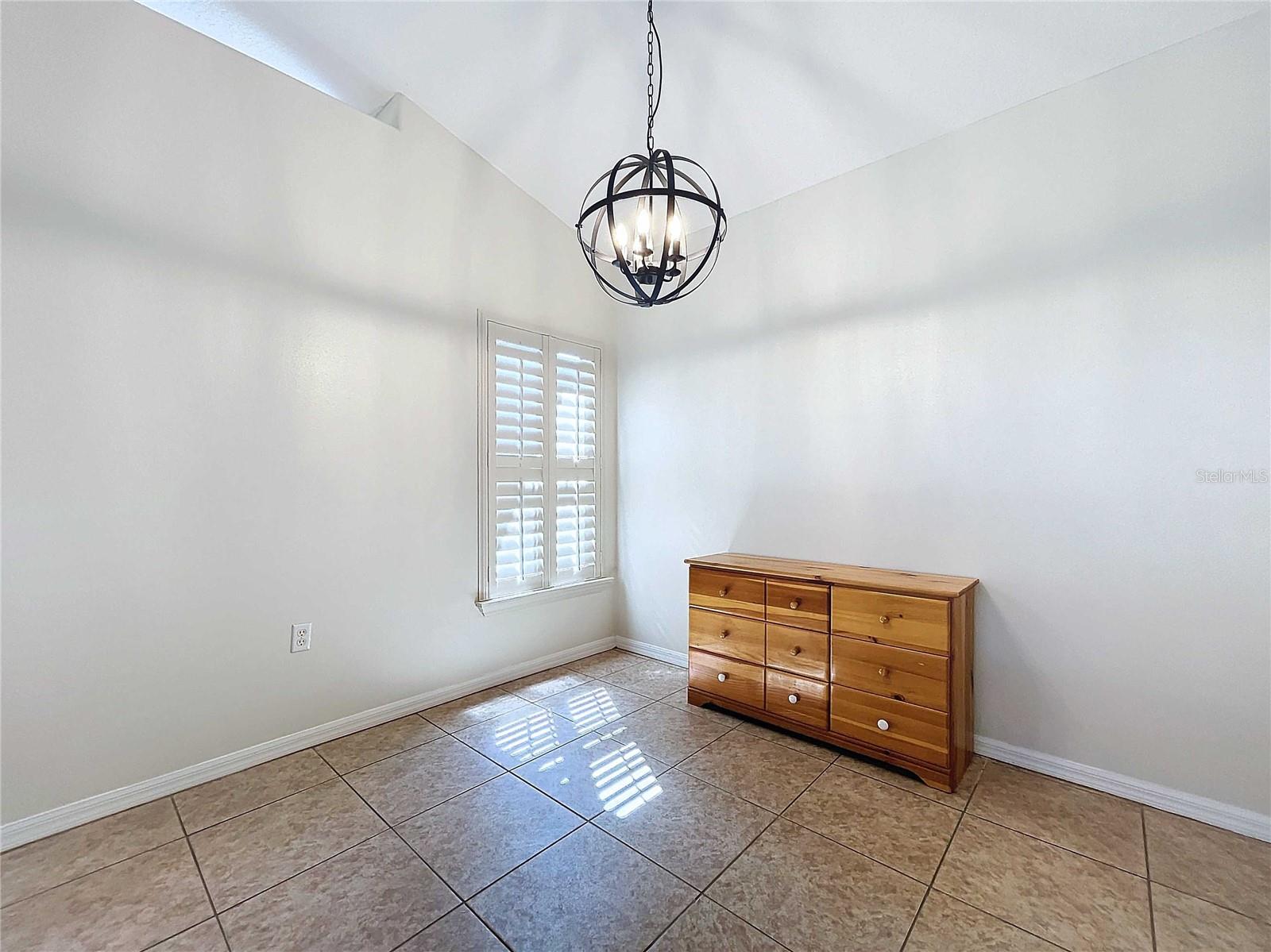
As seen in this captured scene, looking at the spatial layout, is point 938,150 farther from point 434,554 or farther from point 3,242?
point 3,242

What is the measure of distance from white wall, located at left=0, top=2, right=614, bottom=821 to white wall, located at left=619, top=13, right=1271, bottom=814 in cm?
198

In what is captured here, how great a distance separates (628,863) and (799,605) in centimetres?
132

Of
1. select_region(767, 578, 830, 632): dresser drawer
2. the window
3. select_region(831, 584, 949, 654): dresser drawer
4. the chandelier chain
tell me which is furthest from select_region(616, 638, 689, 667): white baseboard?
the chandelier chain

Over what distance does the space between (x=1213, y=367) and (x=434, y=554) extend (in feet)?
11.4

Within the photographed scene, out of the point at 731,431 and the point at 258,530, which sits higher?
the point at 731,431

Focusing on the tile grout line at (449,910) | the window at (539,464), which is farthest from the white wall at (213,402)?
the tile grout line at (449,910)

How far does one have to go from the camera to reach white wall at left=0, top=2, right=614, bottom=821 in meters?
1.91

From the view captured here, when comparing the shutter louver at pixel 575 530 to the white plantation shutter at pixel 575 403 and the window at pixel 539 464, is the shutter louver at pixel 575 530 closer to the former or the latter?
the window at pixel 539 464

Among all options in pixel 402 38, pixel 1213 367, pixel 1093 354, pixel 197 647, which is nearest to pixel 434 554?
pixel 197 647

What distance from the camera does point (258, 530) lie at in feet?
7.89

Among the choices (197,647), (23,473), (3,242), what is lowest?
(197,647)

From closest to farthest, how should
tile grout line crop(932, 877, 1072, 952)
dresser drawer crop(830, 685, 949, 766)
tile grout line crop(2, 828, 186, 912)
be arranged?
tile grout line crop(932, 877, 1072, 952), tile grout line crop(2, 828, 186, 912), dresser drawer crop(830, 685, 949, 766)

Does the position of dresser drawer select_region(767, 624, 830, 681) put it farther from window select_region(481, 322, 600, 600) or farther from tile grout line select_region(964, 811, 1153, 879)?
window select_region(481, 322, 600, 600)

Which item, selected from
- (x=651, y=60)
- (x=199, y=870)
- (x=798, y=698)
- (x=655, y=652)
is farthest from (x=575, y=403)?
(x=199, y=870)
